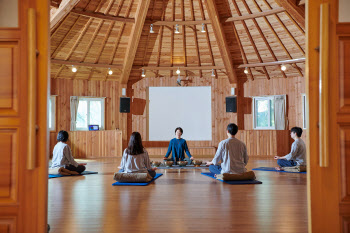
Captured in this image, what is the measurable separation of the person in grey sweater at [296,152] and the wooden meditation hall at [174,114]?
0.08 feet

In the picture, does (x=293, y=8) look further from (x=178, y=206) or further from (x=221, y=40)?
(x=178, y=206)

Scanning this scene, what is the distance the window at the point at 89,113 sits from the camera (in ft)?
39.5

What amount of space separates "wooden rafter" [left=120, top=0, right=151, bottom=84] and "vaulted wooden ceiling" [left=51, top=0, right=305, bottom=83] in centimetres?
3

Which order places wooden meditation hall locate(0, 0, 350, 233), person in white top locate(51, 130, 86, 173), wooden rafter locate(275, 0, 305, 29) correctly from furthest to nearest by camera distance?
1. wooden rafter locate(275, 0, 305, 29)
2. person in white top locate(51, 130, 86, 173)
3. wooden meditation hall locate(0, 0, 350, 233)

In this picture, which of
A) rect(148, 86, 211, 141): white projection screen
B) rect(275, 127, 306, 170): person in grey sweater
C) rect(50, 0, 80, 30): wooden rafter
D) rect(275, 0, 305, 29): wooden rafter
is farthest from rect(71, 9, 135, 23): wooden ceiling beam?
rect(275, 127, 306, 170): person in grey sweater

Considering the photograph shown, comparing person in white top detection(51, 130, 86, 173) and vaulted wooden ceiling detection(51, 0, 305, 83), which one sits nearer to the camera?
person in white top detection(51, 130, 86, 173)

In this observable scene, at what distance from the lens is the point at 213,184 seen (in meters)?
5.59

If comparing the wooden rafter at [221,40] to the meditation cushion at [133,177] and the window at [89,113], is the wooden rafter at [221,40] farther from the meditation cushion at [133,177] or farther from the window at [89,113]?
the meditation cushion at [133,177]

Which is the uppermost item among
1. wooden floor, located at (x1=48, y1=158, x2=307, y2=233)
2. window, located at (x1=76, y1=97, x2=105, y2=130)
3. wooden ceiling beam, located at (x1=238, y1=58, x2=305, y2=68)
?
wooden ceiling beam, located at (x1=238, y1=58, x2=305, y2=68)

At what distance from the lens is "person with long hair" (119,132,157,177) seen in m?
5.66

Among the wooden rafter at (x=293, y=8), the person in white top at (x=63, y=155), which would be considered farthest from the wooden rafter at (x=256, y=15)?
the person in white top at (x=63, y=155)

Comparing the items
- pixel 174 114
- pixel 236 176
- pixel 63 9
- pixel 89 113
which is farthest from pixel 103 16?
pixel 236 176

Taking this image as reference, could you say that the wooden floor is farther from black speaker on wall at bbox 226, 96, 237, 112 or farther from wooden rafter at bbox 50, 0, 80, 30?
black speaker on wall at bbox 226, 96, 237, 112

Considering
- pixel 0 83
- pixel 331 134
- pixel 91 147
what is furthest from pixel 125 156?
pixel 91 147
